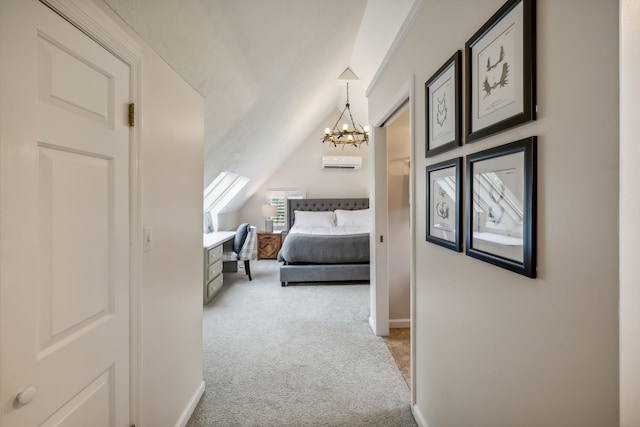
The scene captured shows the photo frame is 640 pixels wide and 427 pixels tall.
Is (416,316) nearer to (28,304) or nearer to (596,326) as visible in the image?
(596,326)

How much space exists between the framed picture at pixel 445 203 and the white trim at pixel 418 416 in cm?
99

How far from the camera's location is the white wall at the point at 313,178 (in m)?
6.94

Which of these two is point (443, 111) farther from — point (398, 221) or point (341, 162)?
point (341, 162)

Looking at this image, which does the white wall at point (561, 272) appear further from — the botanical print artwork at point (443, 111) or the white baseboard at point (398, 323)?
the white baseboard at point (398, 323)

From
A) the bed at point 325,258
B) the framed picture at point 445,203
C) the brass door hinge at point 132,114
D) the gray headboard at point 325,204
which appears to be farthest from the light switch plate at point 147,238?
the gray headboard at point 325,204

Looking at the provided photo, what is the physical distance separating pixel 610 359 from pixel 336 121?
6.62 metres

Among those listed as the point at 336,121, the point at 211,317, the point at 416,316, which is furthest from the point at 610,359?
the point at 336,121

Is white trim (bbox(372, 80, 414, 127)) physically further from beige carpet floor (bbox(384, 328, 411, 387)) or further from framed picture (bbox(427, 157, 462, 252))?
beige carpet floor (bbox(384, 328, 411, 387))

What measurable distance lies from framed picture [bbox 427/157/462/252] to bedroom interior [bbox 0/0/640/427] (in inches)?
2.2

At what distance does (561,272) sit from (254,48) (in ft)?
6.58

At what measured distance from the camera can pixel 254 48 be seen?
6.49 ft

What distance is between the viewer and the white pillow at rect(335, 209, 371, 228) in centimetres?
618

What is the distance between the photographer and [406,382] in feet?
7.00

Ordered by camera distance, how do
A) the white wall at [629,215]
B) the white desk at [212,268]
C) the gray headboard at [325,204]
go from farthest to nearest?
the gray headboard at [325,204], the white desk at [212,268], the white wall at [629,215]
